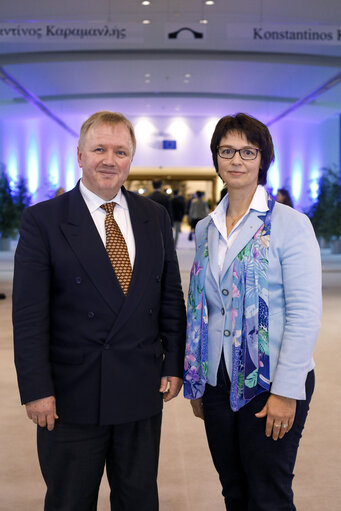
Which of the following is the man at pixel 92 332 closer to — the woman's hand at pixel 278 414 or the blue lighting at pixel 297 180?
the woman's hand at pixel 278 414

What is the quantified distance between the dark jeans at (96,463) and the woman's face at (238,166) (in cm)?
89

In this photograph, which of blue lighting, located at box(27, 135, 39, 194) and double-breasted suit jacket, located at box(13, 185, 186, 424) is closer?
double-breasted suit jacket, located at box(13, 185, 186, 424)

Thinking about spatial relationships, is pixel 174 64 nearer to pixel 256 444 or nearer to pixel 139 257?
pixel 139 257

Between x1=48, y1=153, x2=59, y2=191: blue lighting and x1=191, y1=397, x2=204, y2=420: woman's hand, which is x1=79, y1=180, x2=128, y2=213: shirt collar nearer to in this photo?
x1=191, y1=397, x2=204, y2=420: woman's hand

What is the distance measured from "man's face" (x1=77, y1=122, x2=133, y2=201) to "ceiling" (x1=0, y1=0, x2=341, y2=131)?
6875 mm

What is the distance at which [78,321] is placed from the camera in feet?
6.10

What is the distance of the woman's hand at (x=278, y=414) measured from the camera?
1814mm

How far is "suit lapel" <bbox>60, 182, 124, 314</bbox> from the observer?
1.85 meters

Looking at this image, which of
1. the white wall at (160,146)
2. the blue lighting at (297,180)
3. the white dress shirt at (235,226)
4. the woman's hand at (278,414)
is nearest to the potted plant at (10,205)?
the white wall at (160,146)

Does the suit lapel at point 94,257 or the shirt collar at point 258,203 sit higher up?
the shirt collar at point 258,203

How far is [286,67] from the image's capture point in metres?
13.3

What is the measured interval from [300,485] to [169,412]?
1299 mm

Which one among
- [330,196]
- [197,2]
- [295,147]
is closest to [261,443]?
[197,2]

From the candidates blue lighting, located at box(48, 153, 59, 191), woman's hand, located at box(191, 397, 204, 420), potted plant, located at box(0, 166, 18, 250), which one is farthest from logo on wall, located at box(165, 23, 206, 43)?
blue lighting, located at box(48, 153, 59, 191)
